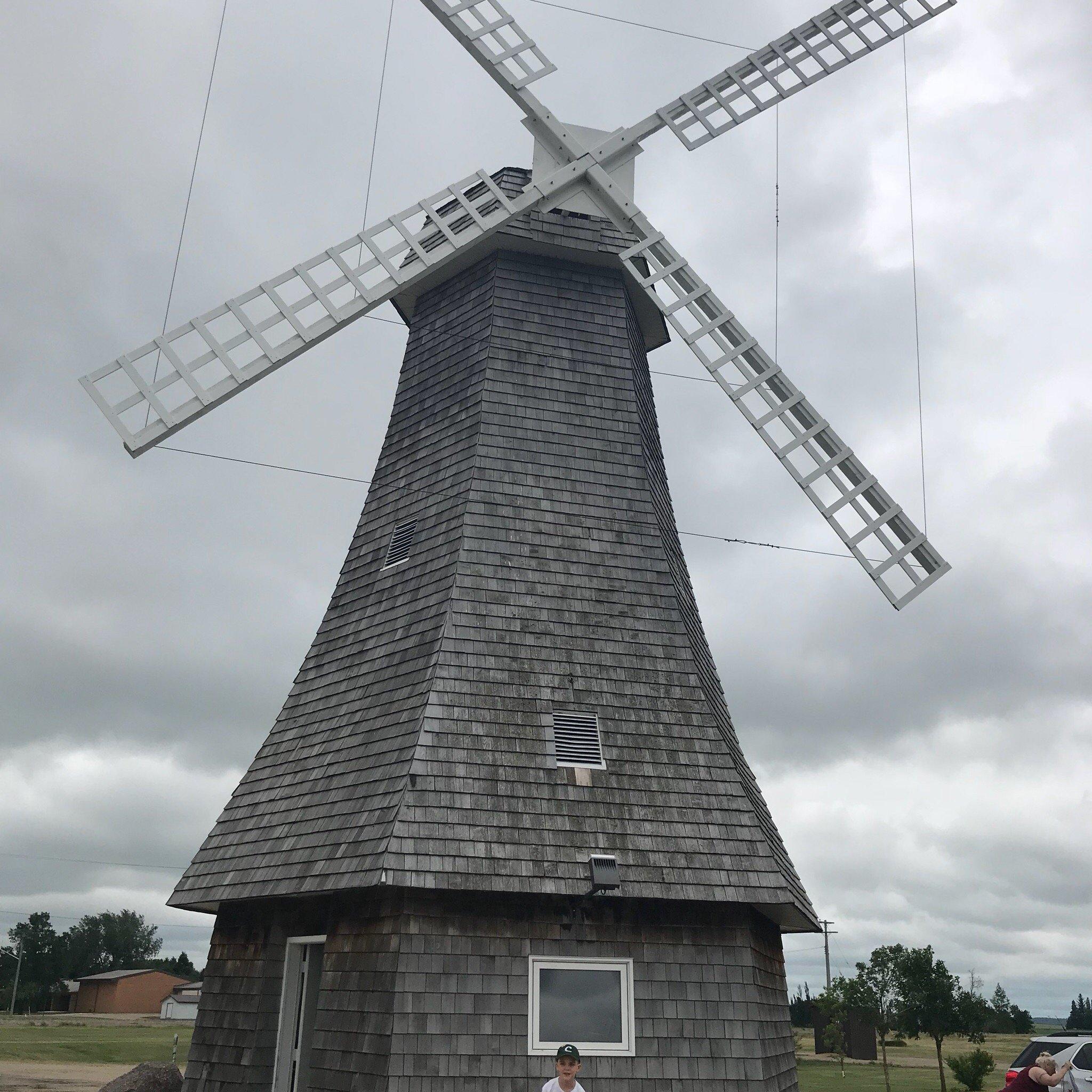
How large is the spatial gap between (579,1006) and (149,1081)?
544cm

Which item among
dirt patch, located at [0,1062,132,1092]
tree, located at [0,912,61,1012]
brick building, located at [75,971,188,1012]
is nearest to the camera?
dirt patch, located at [0,1062,132,1092]

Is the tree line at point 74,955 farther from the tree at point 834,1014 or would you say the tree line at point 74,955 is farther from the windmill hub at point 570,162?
the windmill hub at point 570,162

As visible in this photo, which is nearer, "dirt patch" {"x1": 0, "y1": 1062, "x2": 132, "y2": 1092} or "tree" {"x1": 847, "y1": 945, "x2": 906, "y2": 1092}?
"dirt patch" {"x1": 0, "y1": 1062, "x2": 132, "y2": 1092}

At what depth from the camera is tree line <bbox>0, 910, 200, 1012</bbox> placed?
56.9 meters

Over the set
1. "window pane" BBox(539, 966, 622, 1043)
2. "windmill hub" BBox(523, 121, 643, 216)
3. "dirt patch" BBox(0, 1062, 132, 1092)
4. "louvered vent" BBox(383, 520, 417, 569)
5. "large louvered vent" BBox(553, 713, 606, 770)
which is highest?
"windmill hub" BBox(523, 121, 643, 216)

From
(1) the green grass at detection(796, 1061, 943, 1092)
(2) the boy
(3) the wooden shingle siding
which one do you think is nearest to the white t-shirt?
(2) the boy

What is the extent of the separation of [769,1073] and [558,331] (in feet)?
22.7

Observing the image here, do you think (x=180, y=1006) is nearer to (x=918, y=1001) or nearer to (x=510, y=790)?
(x=918, y=1001)

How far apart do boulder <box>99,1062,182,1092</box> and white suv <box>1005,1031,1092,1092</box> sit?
8.10m

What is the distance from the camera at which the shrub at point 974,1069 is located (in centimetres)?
2094

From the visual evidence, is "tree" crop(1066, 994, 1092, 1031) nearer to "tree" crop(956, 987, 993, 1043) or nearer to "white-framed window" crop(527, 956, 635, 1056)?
"tree" crop(956, 987, 993, 1043)

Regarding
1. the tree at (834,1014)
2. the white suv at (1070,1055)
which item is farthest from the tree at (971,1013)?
the white suv at (1070,1055)

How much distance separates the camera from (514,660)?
882 centimetres

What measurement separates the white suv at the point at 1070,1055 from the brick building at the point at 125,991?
48782 millimetres
